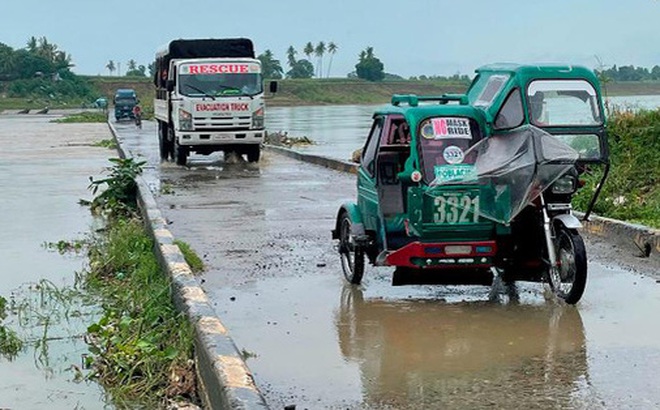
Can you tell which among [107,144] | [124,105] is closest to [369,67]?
[124,105]

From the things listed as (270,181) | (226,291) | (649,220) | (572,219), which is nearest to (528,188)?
(572,219)

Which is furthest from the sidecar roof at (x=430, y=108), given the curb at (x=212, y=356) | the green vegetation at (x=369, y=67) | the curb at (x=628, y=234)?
the green vegetation at (x=369, y=67)

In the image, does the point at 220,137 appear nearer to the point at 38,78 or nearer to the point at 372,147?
the point at 372,147

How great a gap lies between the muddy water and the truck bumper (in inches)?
81.9

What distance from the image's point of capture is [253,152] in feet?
75.9

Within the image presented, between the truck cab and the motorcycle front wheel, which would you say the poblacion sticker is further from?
the truck cab

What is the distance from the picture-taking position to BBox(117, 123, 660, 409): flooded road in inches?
223

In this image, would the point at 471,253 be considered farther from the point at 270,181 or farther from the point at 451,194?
the point at 270,181

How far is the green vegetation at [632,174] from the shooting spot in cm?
1208

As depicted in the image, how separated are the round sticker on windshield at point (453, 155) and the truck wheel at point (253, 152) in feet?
50.4

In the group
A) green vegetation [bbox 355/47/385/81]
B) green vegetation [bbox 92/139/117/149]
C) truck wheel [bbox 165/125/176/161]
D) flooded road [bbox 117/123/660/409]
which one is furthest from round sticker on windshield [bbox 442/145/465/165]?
green vegetation [bbox 355/47/385/81]

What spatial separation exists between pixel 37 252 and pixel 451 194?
5461mm

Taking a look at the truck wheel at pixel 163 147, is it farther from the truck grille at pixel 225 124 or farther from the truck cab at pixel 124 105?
the truck cab at pixel 124 105

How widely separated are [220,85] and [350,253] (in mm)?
13947
